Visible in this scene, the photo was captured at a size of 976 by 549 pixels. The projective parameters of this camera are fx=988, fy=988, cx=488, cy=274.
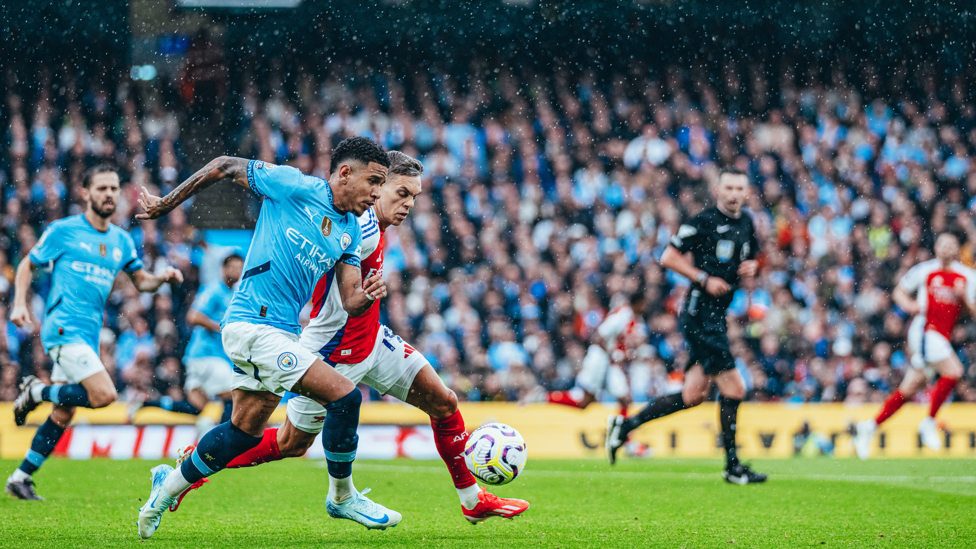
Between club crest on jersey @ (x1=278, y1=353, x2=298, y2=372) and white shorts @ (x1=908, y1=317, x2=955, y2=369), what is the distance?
8.07m

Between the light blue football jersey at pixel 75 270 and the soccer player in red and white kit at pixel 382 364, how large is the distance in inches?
108

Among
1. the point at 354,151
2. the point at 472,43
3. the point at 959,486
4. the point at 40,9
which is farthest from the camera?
the point at 472,43

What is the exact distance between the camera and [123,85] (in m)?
19.4

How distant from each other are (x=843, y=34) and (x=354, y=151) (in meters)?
18.0

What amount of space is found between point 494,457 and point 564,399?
7.10 meters

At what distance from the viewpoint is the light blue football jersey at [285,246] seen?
4.77 m

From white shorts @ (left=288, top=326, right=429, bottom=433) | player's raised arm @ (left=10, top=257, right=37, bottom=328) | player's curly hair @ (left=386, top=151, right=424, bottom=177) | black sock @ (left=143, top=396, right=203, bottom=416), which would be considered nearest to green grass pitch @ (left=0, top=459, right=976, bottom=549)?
white shorts @ (left=288, top=326, right=429, bottom=433)

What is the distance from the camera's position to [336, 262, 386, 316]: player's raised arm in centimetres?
468

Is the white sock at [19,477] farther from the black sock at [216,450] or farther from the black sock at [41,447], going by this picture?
the black sock at [216,450]

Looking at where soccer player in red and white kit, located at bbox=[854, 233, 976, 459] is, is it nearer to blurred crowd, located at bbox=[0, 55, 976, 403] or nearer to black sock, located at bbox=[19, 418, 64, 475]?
blurred crowd, located at bbox=[0, 55, 976, 403]

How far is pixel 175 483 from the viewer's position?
16.0 ft

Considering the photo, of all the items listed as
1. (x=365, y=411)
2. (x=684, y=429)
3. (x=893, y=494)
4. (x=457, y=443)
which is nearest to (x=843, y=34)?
(x=684, y=429)

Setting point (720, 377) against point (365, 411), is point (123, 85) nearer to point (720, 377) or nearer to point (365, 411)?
point (365, 411)

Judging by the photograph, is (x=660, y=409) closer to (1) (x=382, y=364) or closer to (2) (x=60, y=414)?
(1) (x=382, y=364)
